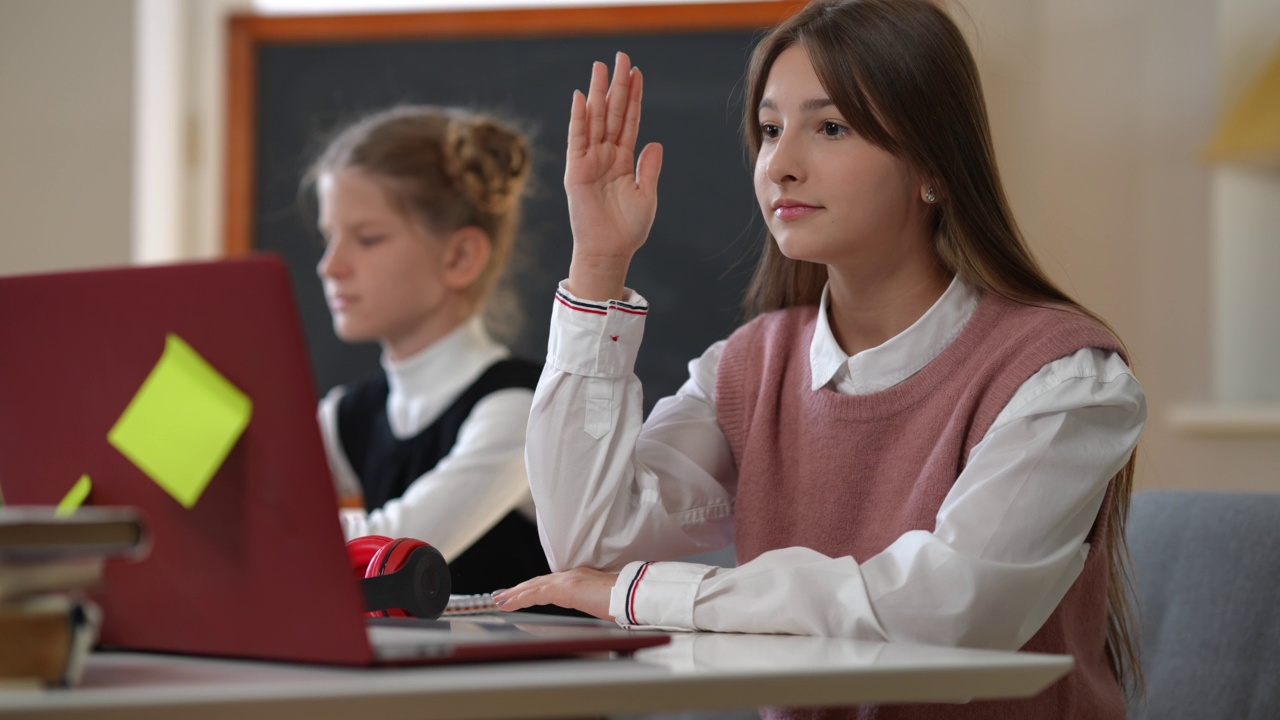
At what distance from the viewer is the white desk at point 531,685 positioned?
541 mm

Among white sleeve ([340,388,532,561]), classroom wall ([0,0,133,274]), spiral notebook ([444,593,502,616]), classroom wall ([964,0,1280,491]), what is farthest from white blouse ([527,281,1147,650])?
classroom wall ([0,0,133,274])

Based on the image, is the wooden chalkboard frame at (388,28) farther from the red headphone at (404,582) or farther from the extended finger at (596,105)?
the red headphone at (404,582)

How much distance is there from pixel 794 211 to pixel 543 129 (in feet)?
5.61

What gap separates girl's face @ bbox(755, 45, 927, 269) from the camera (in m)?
1.25

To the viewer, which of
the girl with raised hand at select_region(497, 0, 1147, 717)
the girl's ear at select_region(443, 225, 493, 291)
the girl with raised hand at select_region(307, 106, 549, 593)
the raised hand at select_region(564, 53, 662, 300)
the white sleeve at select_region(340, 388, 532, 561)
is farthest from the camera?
the girl's ear at select_region(443, 225, 493, 291)

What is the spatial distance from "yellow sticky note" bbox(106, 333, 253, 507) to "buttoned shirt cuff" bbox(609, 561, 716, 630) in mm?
423

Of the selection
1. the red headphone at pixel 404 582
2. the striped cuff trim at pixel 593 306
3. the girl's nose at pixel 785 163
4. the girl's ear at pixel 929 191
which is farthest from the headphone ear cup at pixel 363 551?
the girl's ear at pixel 929 191

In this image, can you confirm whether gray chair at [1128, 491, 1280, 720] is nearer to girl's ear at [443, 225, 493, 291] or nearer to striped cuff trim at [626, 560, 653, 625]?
striped cuff trim at [626, 560, 653, 625]

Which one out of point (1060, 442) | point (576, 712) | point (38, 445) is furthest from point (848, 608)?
point (38, 445)

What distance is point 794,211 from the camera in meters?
1.26

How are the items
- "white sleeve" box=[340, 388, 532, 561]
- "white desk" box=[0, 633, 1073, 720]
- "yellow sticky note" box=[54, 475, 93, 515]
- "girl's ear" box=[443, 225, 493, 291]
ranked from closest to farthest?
"white desk" box=[0, 633, 1073, 720] → "yellow sticky note" box=[54, 475, 93, 515] → "white sleeve" box=[340, 388, 532, 561] → "girl's ear" box=[443, 225, 493, 291]

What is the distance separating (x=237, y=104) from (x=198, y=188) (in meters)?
0.22

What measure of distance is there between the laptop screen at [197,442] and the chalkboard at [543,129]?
2.01 m

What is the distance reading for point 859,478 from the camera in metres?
1.25
